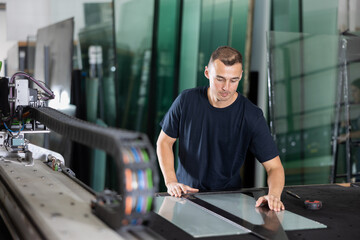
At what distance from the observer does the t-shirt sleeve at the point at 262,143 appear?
2.22m

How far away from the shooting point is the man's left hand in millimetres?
1857

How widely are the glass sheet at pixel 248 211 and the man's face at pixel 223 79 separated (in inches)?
18.3

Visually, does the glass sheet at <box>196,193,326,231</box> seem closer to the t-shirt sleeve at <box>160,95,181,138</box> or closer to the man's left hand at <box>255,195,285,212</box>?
the man's left hand at <box>255,195,285,212</box>

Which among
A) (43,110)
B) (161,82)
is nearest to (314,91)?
(161,82)

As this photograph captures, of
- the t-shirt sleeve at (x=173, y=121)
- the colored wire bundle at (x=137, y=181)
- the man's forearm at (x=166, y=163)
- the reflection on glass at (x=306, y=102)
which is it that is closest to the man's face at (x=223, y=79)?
the t-shirt sleeve at (x=173, y=121)

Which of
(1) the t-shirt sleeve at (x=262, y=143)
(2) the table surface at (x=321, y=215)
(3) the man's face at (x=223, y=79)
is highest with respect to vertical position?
(3) the man's face at (x=223, y=79)

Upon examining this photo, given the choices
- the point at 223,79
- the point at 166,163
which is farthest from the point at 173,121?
the point at 223,79

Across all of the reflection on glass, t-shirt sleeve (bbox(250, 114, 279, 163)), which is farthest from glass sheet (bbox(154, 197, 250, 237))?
the reflection on glass

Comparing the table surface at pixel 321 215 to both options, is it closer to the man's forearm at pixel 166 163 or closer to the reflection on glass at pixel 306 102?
the man's forearm at pixel 166 163

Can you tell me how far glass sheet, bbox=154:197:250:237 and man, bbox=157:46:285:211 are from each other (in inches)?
13.0

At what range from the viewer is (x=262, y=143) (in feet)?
7.34

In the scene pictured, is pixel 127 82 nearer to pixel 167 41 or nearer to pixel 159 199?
pixel 167 41

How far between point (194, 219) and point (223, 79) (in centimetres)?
72

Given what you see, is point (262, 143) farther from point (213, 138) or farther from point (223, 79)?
point (223, 79)
